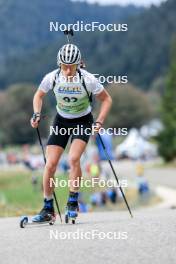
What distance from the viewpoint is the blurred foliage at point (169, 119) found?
67.5 meters

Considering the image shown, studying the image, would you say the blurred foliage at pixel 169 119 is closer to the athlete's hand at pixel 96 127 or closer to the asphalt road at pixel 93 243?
the athlete's hand at pixel 96 127

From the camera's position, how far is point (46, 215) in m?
10.4

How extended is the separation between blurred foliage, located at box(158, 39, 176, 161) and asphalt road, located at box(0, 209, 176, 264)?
2266 inches

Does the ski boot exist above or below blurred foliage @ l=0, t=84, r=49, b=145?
above

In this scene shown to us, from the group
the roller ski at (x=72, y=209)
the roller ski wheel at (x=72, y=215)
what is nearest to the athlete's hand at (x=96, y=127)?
the roller ski at (x=72, y=209)

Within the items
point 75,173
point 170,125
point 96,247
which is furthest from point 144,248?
point 170,125

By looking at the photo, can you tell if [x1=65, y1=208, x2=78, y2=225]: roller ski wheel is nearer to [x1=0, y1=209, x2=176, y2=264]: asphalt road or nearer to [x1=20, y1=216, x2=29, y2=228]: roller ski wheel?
[x1=0, y1=209, x2=176, y2=264]: asphalt road

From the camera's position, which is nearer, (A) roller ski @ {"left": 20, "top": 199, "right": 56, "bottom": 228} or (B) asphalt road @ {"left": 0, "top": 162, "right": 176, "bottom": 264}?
(B) asphalt road @ {"left": 0, "top": 162, "right": 176, "bottom": 264}

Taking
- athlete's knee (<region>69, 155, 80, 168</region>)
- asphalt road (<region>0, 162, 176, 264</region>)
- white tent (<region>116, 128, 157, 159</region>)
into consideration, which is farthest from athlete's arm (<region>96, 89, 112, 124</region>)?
white tent (<region>116, 128, 157, 159</region>)

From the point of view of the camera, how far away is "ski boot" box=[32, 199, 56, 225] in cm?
1034

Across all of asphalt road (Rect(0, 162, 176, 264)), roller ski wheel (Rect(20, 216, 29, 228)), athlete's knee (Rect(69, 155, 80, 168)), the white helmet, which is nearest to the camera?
asphalt road (Rect(0, 162, 176, 264))

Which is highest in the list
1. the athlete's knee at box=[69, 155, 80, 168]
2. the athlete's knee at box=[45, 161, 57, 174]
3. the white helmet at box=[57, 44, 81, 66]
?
the white helmet at box=[57, 44, 81, 66]

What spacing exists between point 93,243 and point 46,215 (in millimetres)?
2224

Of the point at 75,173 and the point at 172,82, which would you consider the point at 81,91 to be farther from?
the point at 172,82
